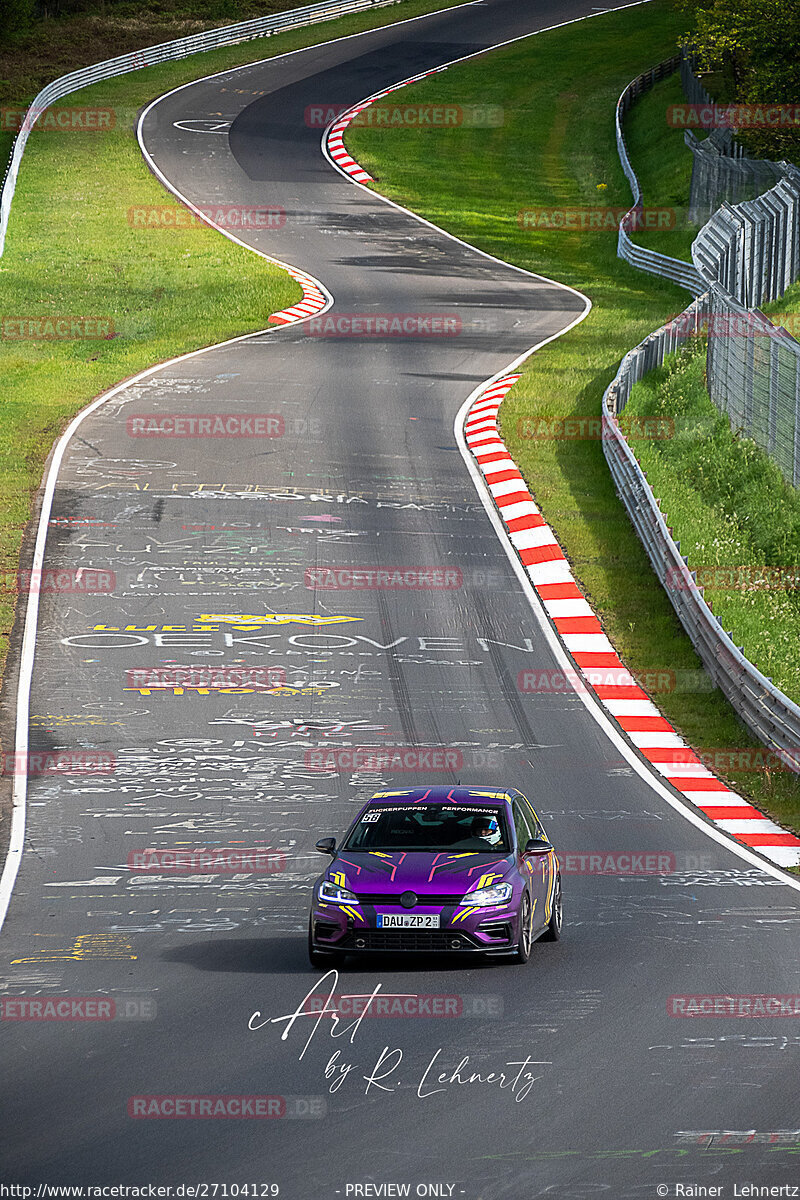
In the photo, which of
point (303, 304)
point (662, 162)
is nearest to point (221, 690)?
point (303, 304)

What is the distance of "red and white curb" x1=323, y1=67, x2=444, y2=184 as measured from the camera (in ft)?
204

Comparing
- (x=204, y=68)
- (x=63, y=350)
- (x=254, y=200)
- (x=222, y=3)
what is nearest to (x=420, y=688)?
(x=63, y=350)

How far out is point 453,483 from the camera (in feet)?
99.6

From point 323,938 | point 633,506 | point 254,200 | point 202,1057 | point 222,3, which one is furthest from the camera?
point 222,3

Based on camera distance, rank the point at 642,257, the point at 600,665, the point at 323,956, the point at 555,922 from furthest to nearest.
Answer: the point at 642,257 < the point at 600,665 < the point at 555,922 < the point at 323,956

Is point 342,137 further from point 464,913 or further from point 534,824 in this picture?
point 464,913

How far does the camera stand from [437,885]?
12133 mm

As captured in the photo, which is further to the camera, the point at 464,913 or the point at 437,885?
the point at 437,885

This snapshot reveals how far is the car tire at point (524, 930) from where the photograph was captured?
12.1 metres

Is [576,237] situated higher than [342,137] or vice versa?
[342,137]

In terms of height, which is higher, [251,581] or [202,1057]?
[202,1057]

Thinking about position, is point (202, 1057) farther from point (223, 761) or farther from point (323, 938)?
point (223, 761)

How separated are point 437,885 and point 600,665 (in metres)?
11.2

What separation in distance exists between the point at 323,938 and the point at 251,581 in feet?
44.9
